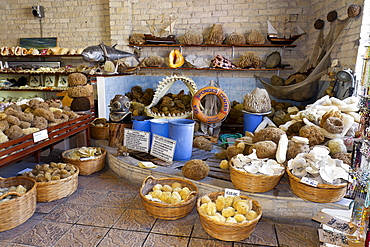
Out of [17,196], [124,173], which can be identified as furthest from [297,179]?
[17,196]

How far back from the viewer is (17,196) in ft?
7.67

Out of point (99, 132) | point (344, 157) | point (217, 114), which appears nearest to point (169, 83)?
point (217, 114)

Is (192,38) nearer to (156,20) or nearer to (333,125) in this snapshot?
Answer: (156,20)

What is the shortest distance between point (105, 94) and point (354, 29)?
4.10 meters

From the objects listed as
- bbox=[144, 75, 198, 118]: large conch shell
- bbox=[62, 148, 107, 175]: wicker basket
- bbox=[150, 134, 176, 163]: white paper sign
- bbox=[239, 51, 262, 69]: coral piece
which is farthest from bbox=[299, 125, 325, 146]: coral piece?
bbox=[239, 51, 262, 69]: coral piece

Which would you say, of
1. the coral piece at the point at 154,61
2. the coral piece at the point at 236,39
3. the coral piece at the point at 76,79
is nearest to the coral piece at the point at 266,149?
the coral piece at the point at 76,79

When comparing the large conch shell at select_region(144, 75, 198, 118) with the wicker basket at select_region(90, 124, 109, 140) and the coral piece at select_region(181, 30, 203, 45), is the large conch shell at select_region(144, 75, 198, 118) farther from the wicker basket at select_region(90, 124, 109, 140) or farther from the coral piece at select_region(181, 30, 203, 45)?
the coral piece at select_region(181, 30, 203, 45)

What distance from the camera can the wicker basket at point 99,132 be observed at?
164 inches

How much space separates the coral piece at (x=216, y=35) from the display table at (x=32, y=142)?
3.33m

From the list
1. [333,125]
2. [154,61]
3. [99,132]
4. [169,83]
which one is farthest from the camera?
[154,61]

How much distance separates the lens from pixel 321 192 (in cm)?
220

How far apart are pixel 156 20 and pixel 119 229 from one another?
17.9 feet

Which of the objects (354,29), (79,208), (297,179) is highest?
(354,29)

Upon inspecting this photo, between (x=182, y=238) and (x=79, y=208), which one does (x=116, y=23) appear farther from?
(x=182, y=238)
